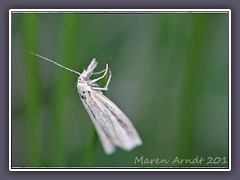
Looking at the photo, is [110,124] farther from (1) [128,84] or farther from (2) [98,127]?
(1) [128,84]

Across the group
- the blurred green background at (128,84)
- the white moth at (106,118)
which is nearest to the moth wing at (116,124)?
the white moth at (106,118)

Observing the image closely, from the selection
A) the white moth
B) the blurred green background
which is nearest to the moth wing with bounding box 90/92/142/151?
the white moth

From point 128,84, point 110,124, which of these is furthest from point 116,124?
point 128,84

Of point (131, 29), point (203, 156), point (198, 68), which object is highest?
point (131, 29)

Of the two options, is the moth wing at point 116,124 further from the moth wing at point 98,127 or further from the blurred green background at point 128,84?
the blurred green background at point 128,84

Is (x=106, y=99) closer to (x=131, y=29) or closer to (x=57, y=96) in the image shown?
(x=57, y=96)

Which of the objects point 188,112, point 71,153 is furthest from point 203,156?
point 71,153
